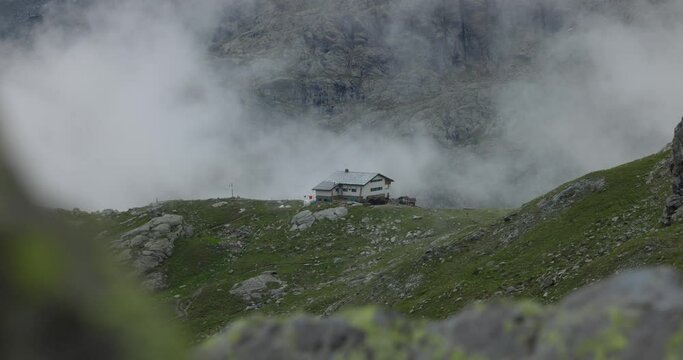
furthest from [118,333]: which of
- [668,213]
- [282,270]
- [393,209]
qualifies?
[393,209]

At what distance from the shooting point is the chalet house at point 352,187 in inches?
6186

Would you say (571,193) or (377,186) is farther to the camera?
(377,186)

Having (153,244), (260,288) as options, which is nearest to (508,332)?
(260,288)

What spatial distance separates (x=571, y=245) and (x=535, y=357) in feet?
160

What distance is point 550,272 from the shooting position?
152 ft

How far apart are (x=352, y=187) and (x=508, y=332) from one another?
152 metres

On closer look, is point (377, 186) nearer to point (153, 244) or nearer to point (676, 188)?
point (153, 244)

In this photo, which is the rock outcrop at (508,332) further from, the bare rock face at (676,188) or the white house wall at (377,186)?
the white house wall at (377,186)

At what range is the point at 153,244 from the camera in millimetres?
114188

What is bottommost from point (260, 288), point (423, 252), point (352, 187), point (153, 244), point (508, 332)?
point (260, 288)

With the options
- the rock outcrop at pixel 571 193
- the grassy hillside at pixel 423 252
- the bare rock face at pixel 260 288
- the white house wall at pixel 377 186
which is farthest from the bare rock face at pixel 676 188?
the white house wall at pixel 377 186

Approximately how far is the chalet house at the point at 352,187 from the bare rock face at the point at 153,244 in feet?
161

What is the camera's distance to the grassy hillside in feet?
153

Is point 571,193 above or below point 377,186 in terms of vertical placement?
below
